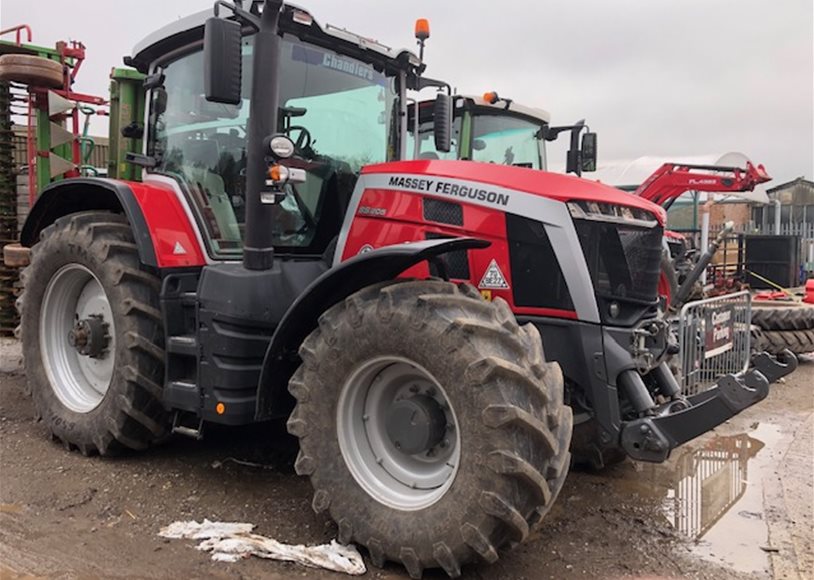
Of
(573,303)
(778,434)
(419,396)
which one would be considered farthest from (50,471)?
(778,434)

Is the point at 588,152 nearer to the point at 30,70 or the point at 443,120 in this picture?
the point at 443,120

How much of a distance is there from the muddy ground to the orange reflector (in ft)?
9.26

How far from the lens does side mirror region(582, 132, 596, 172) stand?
8250mm

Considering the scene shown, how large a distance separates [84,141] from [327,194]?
13.2 ft

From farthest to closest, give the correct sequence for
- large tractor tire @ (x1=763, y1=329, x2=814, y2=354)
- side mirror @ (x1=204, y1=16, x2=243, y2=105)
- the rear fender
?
large tractor tire @ (x1=763, y1=329, x2=814, y2=354) → the rear fender → side mirror @ (x1=204, y1=16, x2=243, y2=105)

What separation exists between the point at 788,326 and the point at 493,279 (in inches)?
224

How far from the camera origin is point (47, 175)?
245 inches

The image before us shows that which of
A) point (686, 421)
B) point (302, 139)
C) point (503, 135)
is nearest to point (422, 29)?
point (302, 139)

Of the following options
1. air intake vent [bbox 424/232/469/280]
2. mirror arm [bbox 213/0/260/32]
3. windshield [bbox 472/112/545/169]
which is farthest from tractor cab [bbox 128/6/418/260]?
windshield [bbox 472/112/545/169]

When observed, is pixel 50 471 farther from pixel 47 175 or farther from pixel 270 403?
pixel 47 175

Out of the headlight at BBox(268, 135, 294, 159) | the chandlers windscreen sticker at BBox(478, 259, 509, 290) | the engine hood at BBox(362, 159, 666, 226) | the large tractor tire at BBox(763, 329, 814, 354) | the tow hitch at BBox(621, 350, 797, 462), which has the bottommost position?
the large tractor tire at BBox(763, 329, 814, 354)

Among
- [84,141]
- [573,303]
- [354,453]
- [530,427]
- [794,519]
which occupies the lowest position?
[794,519]

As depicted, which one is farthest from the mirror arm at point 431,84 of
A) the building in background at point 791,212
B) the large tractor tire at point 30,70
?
the building in background at point 791,212

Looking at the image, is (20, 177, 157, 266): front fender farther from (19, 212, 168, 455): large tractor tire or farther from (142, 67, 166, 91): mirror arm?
(142, 67, 166, 91): mirror arm
